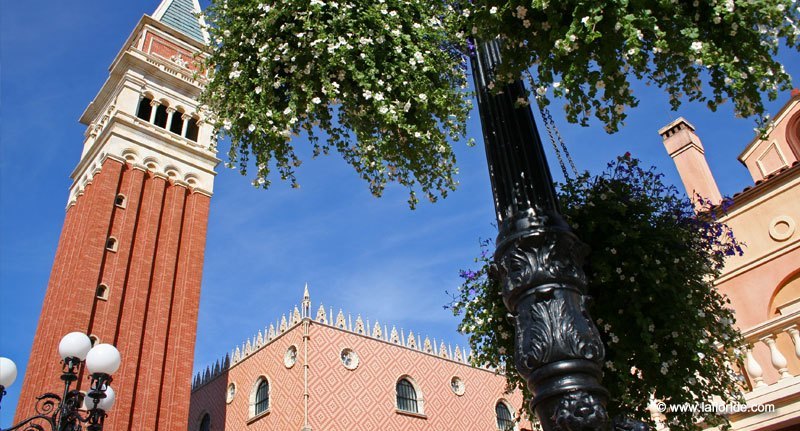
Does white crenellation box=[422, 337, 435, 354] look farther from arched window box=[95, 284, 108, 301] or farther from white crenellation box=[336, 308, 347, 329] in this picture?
arched window box=[95, 284, 108, 301]

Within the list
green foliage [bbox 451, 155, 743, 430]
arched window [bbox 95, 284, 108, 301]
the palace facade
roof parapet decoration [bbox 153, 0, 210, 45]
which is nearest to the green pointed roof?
roof parapet decoration [bbox 153, 0, 210, 45]

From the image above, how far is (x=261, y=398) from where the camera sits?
2467 cm

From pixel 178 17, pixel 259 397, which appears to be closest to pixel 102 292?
pixel 259 397

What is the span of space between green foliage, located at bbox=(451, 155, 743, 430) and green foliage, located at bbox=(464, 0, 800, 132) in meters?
1.28

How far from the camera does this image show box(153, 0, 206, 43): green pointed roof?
3181cm

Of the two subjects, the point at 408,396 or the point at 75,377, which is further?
the point at 408,396

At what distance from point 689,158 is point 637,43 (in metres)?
13.2

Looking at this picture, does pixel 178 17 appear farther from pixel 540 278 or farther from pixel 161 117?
pixel 540 278

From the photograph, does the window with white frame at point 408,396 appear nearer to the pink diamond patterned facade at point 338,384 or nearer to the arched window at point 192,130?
the pink diamond patterned facade at point 338,384

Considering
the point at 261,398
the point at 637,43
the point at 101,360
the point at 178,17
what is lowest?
the point at 637,43

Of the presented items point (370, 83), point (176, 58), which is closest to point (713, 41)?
point (370, 83)

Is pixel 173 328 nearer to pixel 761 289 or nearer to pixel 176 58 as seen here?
pixel 176 58

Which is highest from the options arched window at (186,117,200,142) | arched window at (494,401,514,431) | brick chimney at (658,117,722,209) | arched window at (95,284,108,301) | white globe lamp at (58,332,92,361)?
arched window at (186,117,200,142)

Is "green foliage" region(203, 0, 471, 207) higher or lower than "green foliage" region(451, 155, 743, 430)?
higher
